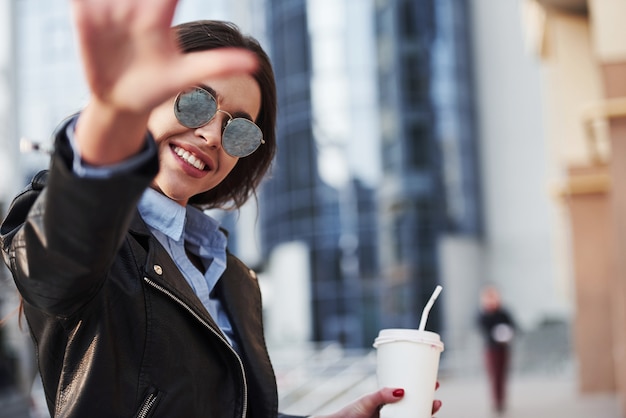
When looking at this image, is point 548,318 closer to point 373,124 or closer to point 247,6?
Result: point 373,124

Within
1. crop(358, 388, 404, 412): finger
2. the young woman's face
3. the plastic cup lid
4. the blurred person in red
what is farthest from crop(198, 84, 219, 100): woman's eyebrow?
the blurred person in red

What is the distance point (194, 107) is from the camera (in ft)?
6.07

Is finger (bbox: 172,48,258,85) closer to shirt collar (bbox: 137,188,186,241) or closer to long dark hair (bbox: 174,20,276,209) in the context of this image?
shirt collar (bbox: 137,188,186,241)

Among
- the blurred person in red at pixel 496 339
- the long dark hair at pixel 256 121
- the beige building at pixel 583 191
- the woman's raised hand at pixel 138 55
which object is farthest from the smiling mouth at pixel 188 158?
the beige building at pixel 583 191

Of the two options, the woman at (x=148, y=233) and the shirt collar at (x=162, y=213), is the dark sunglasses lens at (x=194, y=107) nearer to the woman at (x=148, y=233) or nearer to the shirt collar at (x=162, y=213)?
the woman at (x=148, y=233)

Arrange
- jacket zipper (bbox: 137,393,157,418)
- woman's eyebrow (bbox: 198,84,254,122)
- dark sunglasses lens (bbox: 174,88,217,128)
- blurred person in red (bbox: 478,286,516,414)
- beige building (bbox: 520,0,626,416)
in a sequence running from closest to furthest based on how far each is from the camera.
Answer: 1. jacket zipper (bbox: 137,393,157,418)
2. dark sunglasses lens (bbox: 174,88,217,128)
3. woman's eyebrow (bbox: 198,84,254,122)
4. blurred person in red (bbox: 478,286,516,414)
5. beige building (bbox: 520,0,626,416)

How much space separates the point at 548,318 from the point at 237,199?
102 feet

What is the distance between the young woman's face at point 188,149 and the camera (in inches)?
74.2

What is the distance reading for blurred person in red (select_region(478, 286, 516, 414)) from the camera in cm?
1300

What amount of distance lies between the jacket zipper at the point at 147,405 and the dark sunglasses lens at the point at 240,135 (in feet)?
1.77

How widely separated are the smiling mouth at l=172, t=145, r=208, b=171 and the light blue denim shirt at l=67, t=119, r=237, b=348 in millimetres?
87

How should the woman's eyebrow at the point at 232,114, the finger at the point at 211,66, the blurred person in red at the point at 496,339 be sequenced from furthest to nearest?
1. the blurred person in red at the point at 496,339
2. the woman's eyebrow at the point at 232,114
3. the finger at the point at 211,66

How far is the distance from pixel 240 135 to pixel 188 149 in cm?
11

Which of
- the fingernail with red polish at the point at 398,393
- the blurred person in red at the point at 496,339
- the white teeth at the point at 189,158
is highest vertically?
the white teeth at the point at 189,158
